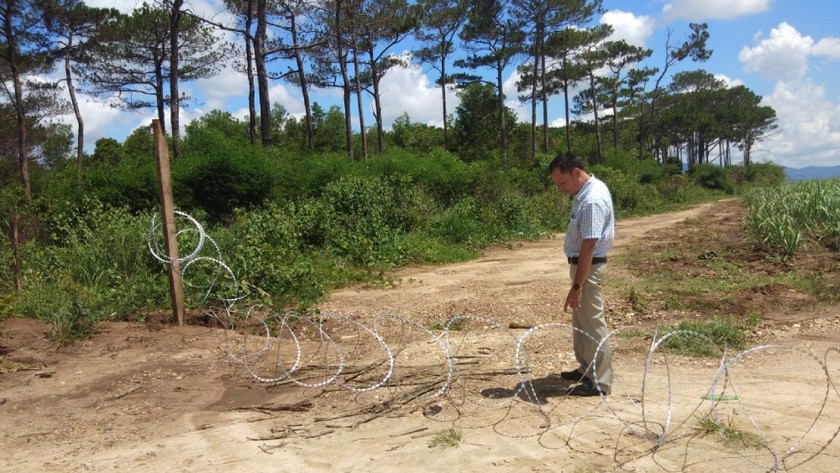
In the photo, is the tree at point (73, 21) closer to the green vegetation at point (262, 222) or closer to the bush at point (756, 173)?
the green vegetation at point (262, 222)

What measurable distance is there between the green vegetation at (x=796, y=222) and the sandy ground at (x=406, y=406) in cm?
364

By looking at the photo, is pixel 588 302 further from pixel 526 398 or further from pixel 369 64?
pixel 369 64

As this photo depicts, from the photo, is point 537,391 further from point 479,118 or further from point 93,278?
point 479,118

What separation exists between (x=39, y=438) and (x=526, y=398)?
339 centimetres

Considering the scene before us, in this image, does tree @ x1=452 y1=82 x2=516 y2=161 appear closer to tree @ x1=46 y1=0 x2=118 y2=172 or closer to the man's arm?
tree @ x1=46 y1=0 x2=118 y2=172

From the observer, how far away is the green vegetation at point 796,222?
10.1 meters

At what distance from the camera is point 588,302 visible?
425 centimetres

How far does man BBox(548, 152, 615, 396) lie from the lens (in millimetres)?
4070

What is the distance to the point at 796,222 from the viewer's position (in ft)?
36.9

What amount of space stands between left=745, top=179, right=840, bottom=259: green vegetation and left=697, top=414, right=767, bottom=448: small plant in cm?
730

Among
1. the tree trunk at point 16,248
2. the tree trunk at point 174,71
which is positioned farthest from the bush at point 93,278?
the tree trunk at point 174,71

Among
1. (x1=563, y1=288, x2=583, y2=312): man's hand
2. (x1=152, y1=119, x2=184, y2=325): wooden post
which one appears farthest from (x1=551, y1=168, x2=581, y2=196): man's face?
(x1=152, y1=119, x2=184, y2=325): wooden post

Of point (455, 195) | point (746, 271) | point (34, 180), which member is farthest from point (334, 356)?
point (34, 180)

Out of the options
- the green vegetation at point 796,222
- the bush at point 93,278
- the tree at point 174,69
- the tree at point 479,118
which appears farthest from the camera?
the tree at point 479,118
